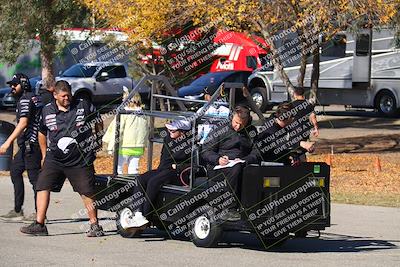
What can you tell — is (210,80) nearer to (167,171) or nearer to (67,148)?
(167,171)

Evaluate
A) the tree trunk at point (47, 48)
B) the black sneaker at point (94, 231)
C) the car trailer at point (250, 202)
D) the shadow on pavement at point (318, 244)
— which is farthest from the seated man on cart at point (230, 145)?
the tree trunk at point (47, 48)

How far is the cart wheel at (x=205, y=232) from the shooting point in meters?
10.6

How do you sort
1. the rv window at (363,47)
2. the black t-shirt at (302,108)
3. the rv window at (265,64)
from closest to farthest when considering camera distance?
the black t-shirt at (302,108), the rv window at (363,47), the rv window at (265,64)

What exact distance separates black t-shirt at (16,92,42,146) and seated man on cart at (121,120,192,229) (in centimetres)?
187

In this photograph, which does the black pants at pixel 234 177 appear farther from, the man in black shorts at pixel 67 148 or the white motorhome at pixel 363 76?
the white motorhome at pixel 363 76

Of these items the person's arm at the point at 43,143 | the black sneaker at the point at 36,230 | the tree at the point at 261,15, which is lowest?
the black sneaker at the point at 36,230

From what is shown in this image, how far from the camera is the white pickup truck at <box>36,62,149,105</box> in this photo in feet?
120

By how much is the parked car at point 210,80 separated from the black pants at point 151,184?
21.9 meters

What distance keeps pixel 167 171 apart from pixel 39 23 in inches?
627

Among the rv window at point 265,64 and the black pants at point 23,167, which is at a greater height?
the black pants at point 23,167

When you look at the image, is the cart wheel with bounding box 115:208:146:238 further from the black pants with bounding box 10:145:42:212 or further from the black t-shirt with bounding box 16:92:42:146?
the black t-shirt with bounding box 16:92:42:146

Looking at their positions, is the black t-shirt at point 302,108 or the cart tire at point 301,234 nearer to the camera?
the cart tire at point 301,234

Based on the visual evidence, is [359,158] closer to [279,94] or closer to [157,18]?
[157,18]

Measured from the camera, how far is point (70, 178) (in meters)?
11.3
